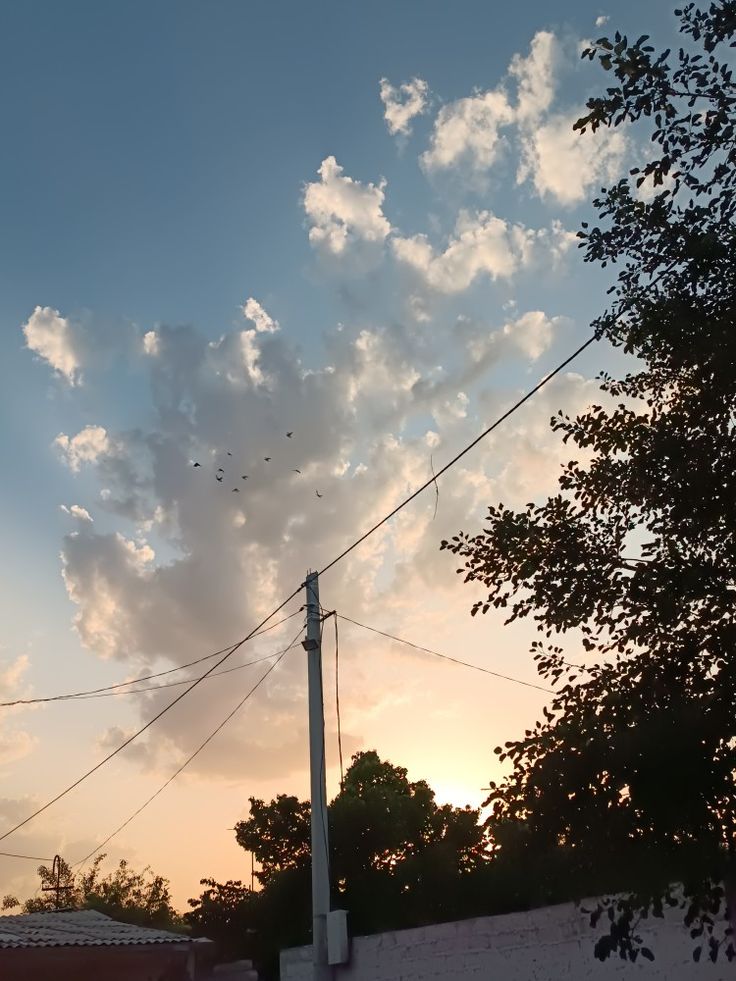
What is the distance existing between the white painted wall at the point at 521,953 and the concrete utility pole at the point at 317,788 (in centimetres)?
72

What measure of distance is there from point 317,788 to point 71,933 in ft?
34.2

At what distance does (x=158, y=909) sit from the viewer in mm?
68500

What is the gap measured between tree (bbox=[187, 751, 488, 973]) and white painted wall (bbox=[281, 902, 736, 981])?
22.7m

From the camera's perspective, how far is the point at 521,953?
496 inches

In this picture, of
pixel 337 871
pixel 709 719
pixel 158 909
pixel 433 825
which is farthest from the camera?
pixel 158 909

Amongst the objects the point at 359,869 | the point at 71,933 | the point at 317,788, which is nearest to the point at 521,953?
the point at 317,788

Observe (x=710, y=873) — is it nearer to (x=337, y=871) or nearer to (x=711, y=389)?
(x=711, y=389)

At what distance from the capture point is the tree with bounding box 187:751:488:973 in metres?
36.2

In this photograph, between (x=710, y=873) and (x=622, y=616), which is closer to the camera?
(x=710, y=873)

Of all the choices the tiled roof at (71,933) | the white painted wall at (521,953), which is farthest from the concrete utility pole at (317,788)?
the tiled roof at (71,933)

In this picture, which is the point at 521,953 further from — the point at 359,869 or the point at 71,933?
the point at 359,869

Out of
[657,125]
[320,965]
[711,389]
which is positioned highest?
[657,125]

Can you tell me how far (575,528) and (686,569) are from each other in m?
1.26

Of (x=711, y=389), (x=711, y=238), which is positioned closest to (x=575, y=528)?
(x=711, y=389)
